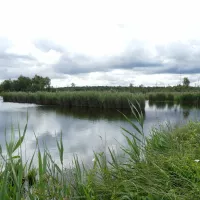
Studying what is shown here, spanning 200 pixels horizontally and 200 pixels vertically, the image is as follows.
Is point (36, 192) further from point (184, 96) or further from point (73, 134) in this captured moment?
point (184, 96)

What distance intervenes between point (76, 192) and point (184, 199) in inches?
41.4

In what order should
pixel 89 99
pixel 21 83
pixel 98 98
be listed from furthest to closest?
1. pixel 21 83
2. pixel 89 99
3. pixel 98 98

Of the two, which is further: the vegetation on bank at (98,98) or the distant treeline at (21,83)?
the distant treeline at (21,83)

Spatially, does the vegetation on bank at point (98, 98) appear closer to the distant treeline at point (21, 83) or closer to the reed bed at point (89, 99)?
the reed bed at point (89, 99)

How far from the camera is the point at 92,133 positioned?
8.34 meters

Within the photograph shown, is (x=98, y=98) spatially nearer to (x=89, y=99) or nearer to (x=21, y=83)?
(x=89, y=99)

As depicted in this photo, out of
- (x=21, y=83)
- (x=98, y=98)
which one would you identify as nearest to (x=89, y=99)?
(x=98, y=98)

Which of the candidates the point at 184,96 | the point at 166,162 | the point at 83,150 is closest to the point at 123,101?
the point at 184,96

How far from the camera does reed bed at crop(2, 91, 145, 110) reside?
673 inches

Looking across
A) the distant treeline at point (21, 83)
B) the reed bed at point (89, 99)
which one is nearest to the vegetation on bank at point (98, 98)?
the reed bed at point (89, 99)

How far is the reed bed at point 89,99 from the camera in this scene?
673 inches

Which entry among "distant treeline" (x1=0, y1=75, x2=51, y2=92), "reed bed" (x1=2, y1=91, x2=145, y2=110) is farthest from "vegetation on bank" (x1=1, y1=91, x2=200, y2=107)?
"distant treeline" (x1=0, y1=75, x2=51, y2=92)

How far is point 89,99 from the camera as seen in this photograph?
19203mm

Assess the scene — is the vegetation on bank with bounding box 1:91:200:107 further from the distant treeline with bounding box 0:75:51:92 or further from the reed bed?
the distant treeline with bounding box 0:75:51:92
